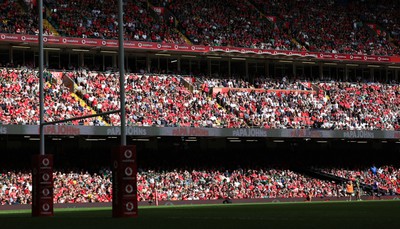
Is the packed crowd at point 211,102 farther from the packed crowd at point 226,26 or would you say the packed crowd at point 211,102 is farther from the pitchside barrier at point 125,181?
the pitchside barrier at point 125,181

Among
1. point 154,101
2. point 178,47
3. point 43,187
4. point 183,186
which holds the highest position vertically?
point 178,47

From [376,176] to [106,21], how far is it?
23353 millimetres

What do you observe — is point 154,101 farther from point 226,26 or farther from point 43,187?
point 43,187

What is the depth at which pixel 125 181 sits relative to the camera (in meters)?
21.5

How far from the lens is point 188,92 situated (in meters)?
60.0

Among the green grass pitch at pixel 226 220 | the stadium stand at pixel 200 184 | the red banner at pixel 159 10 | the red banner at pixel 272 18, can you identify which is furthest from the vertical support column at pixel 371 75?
the green grass pitch at pixel 226 220

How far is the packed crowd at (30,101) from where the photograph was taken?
1955 inches

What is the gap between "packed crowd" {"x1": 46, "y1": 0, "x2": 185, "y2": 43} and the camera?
58594 mm

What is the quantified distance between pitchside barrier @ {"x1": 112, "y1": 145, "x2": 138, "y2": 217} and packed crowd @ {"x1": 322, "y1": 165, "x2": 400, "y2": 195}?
41.6 m

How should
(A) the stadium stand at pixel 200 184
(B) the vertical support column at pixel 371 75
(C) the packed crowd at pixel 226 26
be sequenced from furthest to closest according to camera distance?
(B) the vertical support column at pixel 371 75 → (C) the packed crowd at pixel 226 26 → (A) the stadium stand at pixel 200 184

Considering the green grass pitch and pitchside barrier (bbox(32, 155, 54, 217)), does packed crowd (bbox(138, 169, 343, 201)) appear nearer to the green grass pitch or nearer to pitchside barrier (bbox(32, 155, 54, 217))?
pitchside barrier (bbox(32, 155, 54, 217))

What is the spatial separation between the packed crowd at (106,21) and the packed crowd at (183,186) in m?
11.2

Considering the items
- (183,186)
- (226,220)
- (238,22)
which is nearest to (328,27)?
(238,22)

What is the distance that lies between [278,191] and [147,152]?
9.39 m
